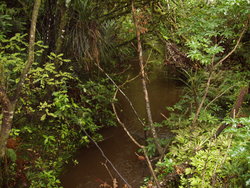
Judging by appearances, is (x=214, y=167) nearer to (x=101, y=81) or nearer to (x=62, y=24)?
(x=62, y=24)

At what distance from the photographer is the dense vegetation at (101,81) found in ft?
7.55

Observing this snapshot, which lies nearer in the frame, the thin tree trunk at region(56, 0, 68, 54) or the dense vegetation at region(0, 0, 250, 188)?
the dense vegetation at region(0, 0, 250, 188)

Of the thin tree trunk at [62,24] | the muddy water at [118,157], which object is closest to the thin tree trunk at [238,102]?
the muddy water at [118,157]

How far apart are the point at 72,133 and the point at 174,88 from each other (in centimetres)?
396

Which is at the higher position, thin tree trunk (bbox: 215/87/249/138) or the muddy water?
thin tree trunk (bbox: 215/87/249/138)

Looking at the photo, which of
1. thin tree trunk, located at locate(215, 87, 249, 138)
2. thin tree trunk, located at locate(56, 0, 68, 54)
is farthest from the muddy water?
thin tree trunk, located at locate(56, 0, 68, 54)

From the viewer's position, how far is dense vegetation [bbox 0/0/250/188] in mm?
2301

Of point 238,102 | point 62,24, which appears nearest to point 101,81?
point 62,24

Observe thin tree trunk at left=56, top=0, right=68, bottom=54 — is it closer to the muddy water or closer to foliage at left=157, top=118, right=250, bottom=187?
the muddy water

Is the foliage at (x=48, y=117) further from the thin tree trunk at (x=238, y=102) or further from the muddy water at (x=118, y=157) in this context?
the thin tree trunk at (x=238, y=102)

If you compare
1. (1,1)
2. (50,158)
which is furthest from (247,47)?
(1,1)

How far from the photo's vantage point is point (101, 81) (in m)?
4.75

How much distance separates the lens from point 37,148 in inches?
137

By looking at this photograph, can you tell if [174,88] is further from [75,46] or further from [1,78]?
[1,78]
